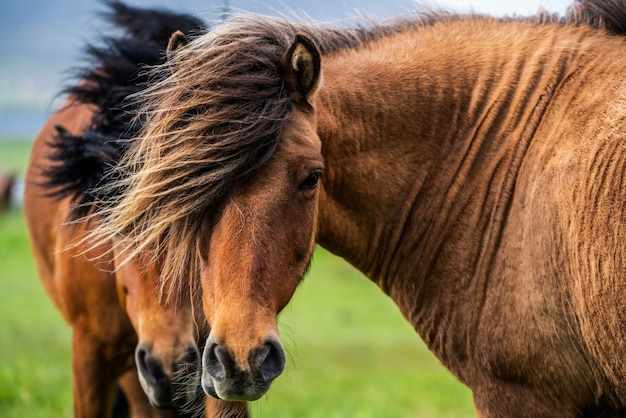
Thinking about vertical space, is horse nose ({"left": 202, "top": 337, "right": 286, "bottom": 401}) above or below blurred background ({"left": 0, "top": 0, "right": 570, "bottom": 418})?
above

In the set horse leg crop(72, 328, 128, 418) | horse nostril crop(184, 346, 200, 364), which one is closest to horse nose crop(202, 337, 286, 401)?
horse nostril crop(184, 346, 200, 364)

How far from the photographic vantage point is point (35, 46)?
164 m

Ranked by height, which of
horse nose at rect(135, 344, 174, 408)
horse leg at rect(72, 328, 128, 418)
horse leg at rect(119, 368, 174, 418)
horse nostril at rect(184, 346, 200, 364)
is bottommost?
horse leg at rect(119, 368, 174, 418)

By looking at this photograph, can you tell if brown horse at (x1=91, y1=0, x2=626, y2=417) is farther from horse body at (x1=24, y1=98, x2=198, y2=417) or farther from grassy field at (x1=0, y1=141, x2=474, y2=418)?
horse body at (x1=24, y1=98, x2=198, y2=417)

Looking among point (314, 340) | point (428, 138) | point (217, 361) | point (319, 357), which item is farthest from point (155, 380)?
point (314, 340)

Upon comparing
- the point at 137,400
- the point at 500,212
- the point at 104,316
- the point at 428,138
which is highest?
the point at 428,138

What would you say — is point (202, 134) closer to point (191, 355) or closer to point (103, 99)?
point (191, 355)

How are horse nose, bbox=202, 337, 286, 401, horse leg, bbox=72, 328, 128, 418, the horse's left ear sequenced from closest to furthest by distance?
1. horse nose, bbox=202, 337, 286, 401
2. the horse's left ear
3. horse leg, bbox=72, 328, 128, 418

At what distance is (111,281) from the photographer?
500 centimetres

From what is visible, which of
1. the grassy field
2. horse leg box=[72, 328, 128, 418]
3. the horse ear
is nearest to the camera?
the horse ear

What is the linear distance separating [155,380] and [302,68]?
80.4 inches

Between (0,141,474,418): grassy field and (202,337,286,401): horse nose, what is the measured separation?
328mm

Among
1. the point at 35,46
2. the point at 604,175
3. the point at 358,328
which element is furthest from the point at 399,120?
the point at 35,46

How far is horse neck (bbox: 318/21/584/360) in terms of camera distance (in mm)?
3637
